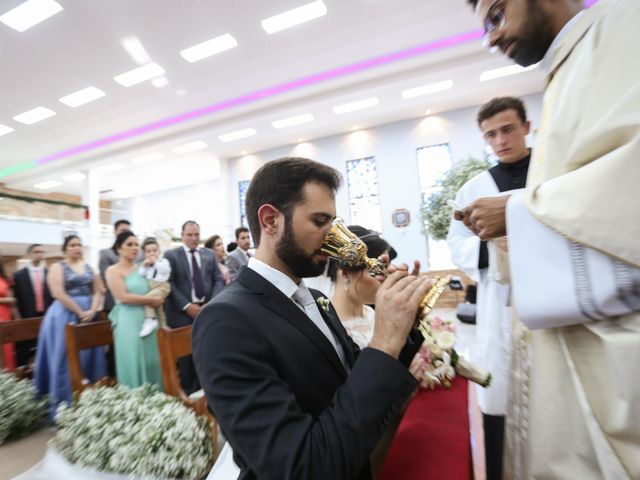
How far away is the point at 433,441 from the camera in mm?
1360

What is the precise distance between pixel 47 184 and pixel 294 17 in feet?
59.9

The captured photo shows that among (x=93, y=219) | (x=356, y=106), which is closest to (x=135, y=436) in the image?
(x=356, y=106)

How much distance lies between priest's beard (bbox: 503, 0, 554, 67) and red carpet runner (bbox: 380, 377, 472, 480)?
1.36 metres

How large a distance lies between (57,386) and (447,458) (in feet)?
13.3

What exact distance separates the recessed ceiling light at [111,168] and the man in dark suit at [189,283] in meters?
14.1

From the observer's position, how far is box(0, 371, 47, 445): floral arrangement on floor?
126 inches

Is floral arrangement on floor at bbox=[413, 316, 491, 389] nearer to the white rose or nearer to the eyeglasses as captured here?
the white rose

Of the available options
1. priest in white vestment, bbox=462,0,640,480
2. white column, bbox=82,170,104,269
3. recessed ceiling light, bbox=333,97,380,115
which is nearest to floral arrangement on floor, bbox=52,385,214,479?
priest in white vestment, bbox=462,0,640,480

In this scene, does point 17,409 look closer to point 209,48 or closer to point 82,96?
point 209,48

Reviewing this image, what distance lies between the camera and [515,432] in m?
1.00

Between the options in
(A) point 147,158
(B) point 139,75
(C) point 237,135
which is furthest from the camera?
(A) point 147,158

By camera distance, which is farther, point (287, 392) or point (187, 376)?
point (187, 376)

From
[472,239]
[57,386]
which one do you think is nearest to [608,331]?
[472,239]

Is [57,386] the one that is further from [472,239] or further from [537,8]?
[537,8]
